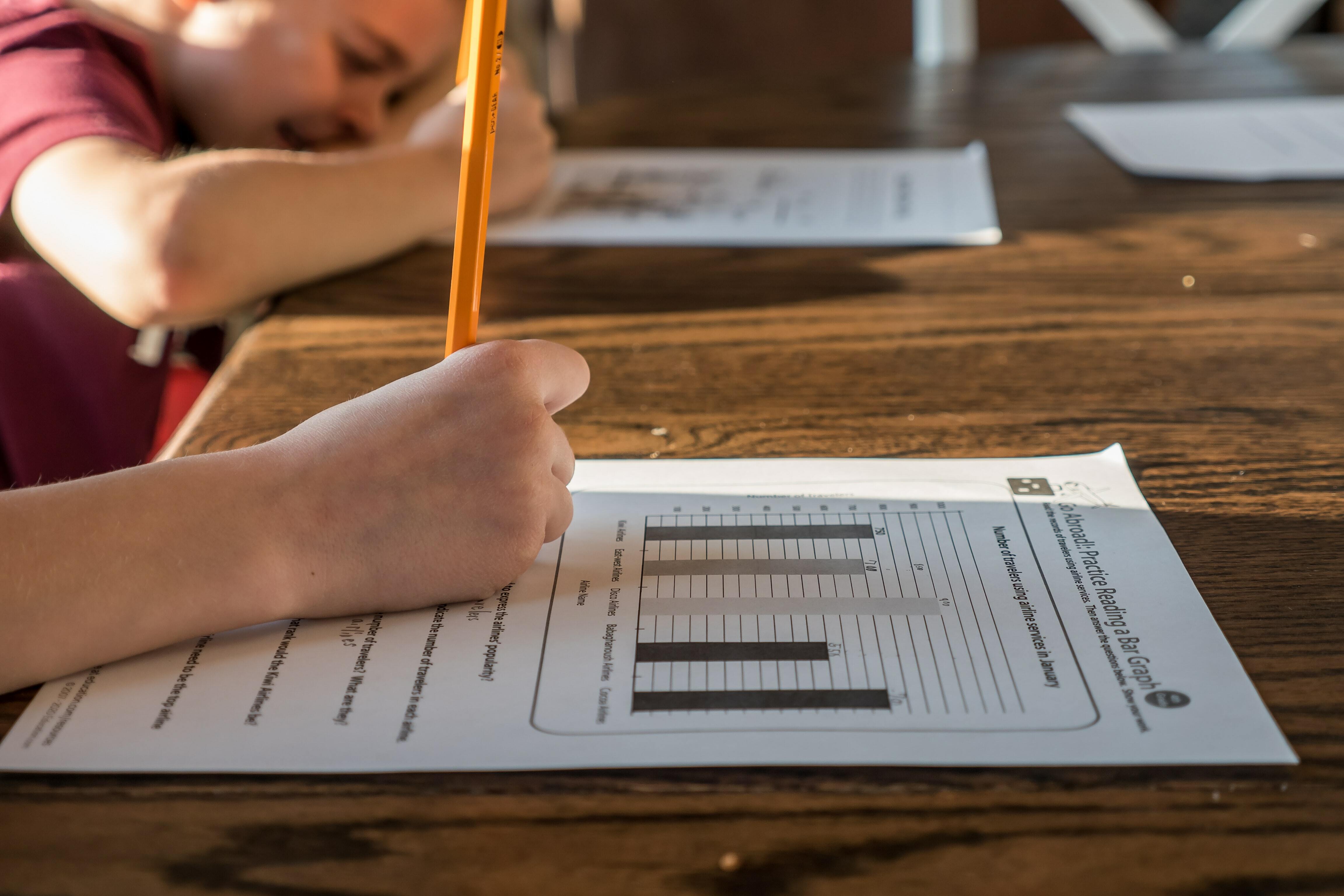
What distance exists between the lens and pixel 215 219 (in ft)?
1.92

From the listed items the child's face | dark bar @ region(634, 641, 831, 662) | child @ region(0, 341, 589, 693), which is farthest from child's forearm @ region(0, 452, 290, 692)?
the child's face

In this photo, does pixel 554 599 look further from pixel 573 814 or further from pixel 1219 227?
pixel 1219 227

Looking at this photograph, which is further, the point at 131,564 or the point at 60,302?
the point at 60,302

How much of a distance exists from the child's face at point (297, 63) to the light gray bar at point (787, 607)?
0.64 m

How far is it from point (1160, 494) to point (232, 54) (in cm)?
72

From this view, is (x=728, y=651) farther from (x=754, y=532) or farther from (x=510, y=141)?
(x=510, y=141)

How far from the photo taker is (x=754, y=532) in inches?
15.4

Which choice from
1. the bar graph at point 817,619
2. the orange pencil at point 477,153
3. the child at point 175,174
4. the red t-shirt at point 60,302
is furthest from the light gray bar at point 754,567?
the red t-shirt at point 60,302

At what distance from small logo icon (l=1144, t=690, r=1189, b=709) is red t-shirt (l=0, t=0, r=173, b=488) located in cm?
59

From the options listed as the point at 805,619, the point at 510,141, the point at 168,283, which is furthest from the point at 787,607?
the point at 510,141

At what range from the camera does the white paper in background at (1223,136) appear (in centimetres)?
78

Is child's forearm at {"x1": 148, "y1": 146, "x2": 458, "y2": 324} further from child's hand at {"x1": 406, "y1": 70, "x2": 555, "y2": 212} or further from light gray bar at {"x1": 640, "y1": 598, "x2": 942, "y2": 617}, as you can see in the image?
light gray bar at {"x1": 640, "y1": 598, "x2": 942, "y2": 617}

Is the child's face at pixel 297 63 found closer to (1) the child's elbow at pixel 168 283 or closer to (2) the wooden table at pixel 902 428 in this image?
(2) the wooden table at pixel 902 428

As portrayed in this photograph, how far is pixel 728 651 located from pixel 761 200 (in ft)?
1.62
